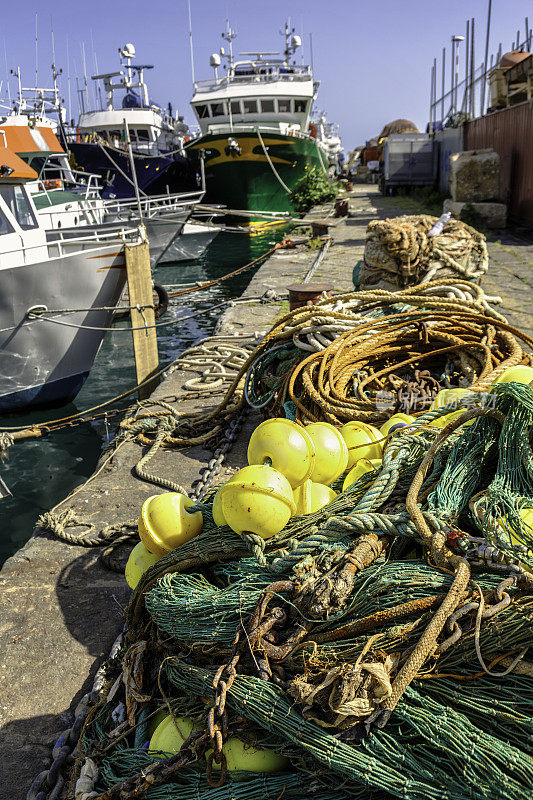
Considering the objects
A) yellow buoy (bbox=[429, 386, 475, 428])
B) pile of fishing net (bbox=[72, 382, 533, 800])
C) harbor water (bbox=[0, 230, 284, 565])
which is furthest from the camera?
harbor water (bbox=[0, 230, 284, 565])

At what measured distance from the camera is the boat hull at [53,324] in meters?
7.46

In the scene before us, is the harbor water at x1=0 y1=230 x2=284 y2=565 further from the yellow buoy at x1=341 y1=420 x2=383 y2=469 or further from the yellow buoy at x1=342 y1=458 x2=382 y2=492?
the yellow buoy at x1=342 y1=458 x2=382 y2=492

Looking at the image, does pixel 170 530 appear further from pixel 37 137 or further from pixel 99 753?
pixel 37 137

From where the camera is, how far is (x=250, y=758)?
5.51ft

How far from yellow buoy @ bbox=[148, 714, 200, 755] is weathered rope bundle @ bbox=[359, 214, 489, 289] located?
4475 millimetres

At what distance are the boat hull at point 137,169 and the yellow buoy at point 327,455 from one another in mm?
21859

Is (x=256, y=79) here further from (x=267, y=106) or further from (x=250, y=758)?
(x=250, y=758)

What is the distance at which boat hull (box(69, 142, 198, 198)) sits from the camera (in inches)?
932

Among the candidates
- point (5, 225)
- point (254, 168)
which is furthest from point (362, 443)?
point (254, 168)

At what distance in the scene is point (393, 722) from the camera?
1575 millimetres

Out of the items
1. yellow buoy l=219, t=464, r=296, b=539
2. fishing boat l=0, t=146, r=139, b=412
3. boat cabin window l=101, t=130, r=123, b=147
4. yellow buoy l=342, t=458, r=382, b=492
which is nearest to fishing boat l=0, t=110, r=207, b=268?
fishing boat l=0, t=146, r=139, b=412

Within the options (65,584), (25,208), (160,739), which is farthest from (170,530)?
(25,208)

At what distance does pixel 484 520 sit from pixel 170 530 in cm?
113

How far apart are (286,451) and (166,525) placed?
53cm
